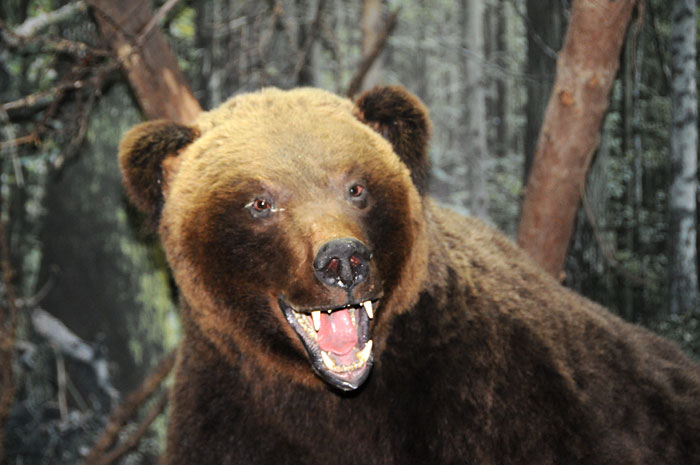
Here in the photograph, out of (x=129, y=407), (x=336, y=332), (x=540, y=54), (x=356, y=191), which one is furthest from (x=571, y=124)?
(x=129, y=407)

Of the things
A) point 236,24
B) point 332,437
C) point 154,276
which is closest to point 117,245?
point 154,276

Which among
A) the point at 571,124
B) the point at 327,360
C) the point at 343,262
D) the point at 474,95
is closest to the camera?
the point at 343,262

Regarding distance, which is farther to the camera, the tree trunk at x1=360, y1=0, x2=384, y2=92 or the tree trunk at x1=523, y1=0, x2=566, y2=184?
the tree trunk at x1=360, y1=0, x2=384, y2=92

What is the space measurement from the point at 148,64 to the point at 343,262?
2433mm

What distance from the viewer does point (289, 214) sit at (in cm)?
236

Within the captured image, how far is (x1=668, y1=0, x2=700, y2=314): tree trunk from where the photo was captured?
155 inches

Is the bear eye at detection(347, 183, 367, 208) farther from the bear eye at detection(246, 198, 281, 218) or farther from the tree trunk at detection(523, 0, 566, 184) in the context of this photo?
the tree trunk at detection(523, 0, 566, 184)

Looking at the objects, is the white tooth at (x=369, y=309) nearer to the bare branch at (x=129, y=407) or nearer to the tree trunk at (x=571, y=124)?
the tree trunk at (x=571, y=124)

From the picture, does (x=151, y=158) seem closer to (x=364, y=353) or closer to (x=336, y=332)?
(x=336, y=332)

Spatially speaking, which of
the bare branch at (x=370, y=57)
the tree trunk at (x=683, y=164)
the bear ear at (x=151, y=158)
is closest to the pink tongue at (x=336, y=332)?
the bear ear at (x=151, y=158)

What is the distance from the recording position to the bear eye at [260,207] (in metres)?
2.42

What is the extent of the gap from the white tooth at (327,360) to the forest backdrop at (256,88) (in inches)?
79.7

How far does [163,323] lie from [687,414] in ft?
12.9

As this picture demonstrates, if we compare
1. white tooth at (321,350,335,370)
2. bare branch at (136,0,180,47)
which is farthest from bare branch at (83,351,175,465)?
white tooth at (321,350,335,370)
